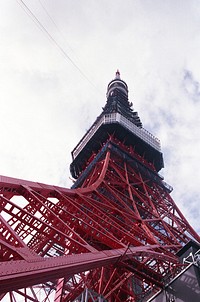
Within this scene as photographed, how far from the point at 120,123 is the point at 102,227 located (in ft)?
49.9

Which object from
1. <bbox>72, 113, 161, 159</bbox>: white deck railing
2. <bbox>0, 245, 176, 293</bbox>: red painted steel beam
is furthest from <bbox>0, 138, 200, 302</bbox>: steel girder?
<bbox>72, 113, 161, 159</bbox>: white deck railing

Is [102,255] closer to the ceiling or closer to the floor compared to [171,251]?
closer to the floor

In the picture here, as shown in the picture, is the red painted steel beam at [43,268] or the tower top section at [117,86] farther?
the tower top section at [117,86]

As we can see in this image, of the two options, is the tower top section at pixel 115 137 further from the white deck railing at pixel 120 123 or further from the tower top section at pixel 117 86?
the tower top section at pixel 117 86

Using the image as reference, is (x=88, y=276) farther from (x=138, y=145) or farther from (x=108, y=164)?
(x=138, y=145)

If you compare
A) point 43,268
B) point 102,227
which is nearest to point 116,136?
point 102,227

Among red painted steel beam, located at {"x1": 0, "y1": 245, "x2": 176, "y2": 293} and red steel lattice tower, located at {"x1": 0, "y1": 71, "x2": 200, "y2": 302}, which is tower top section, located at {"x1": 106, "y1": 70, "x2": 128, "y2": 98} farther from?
red painted steel beam, located at {"x1": 0, "y1": 245, "x2": 176, "y2": 293}

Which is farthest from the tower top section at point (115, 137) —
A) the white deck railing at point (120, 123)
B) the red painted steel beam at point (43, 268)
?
the red painted steel beam at point (43, 268)

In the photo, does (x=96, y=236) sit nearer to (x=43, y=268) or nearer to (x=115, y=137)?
(x=43, y=268)

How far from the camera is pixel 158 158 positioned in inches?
1008

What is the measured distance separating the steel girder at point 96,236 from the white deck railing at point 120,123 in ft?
5.59

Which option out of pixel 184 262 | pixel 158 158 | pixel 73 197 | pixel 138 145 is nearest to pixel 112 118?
pixel 138 145

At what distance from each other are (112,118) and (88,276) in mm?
13292

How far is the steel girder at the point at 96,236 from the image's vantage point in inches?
217
